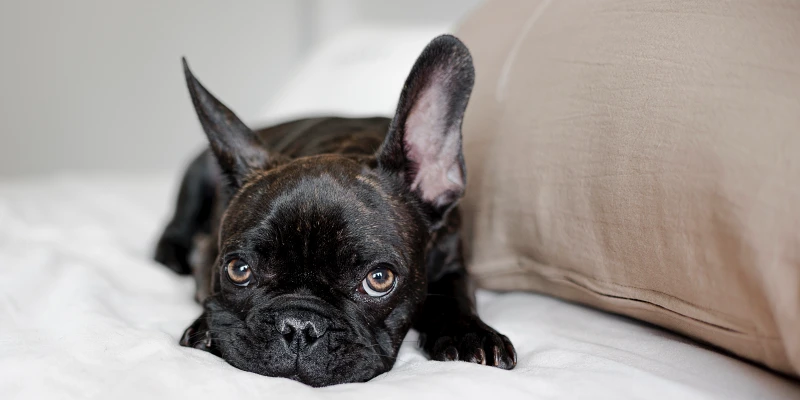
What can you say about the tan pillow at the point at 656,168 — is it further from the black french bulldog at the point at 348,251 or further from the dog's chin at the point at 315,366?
the dog's chin at the point at 315,366

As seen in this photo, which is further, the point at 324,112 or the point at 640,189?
the point at 324,112

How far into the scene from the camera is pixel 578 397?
3.55ft

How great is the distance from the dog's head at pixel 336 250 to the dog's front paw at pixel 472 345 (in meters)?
0.09

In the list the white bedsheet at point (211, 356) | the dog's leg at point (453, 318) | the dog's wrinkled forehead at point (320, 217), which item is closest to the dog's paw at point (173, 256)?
the white bedsheet at point (211, 356)

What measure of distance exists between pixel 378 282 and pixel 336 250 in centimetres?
11

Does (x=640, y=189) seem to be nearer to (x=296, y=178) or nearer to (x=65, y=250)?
(x=296, y=178)

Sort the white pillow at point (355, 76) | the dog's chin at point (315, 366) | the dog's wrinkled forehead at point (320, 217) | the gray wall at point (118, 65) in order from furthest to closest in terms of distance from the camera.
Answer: the gray wall at point (118, 65)
the white pillow at point (355, 76)
the dog's wrinkled forehead at point (320, 217)
the dog's chin at point (315, 366)

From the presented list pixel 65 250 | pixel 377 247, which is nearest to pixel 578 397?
pixel 377 247

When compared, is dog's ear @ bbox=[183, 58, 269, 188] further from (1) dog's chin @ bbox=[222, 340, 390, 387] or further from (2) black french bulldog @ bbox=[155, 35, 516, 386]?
(1) dog's chin @ bbox=[222, 340, 390, 387]

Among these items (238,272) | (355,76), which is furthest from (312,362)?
(355,76)

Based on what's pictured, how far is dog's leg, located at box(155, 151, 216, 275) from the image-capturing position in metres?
2.52

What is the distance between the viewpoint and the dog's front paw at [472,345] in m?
1.32

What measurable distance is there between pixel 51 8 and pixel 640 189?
5.21 m

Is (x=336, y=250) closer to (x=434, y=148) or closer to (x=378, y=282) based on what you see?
(x=378, y=282)
